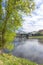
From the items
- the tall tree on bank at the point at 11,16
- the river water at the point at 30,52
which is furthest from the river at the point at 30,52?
the tall tree on bank at the point at 11,16

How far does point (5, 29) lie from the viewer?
728 inches

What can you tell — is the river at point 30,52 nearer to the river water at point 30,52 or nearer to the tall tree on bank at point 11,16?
the river water at point 30,52

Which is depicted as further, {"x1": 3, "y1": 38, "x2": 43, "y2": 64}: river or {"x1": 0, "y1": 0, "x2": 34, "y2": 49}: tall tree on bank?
{"x1": 3, "y1": 38, "x2": 43, "y2": 64}: river

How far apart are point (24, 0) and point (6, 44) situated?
509 cm

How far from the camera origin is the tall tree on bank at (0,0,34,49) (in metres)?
17.3

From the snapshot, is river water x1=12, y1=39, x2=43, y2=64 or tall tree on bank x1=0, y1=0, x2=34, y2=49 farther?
river water x1=12, y1=39, x2=43, y2=64

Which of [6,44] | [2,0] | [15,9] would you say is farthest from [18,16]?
A: [6,44]

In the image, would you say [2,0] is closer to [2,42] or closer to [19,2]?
[19,2]

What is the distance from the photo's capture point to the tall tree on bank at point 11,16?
17.3 meters

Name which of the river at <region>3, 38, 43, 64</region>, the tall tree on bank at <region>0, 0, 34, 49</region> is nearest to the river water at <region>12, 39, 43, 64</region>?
the river at <region>3, 38, 43, 64</region>

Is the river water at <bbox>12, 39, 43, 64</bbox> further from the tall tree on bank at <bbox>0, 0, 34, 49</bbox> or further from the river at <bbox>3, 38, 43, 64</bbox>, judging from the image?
the tall tree on bank at <bbox>0, 0, 34, 49</bbox>

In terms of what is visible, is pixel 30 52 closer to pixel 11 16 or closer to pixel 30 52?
pixel 30 52

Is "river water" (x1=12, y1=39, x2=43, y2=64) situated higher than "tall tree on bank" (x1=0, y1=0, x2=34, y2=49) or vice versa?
"tall tree on bank" (x1=0, y1=0, x2=34, y2=49)

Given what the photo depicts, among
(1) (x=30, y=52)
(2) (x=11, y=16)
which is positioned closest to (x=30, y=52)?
(1) (x=30, y=52)
